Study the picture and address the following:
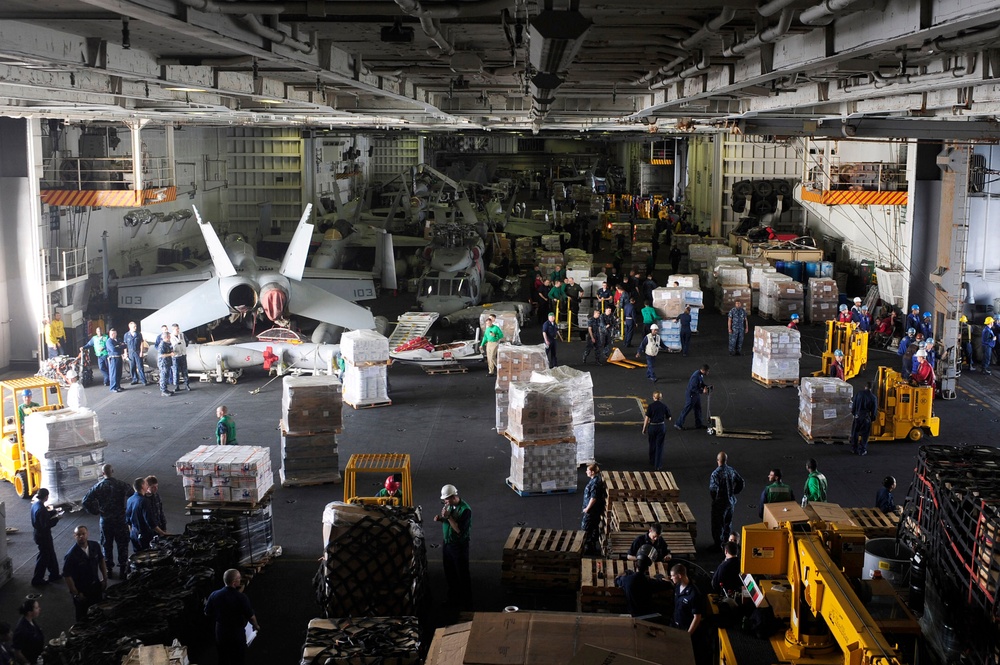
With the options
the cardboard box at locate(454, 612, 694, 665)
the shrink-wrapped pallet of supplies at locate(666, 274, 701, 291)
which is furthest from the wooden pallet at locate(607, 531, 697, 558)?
the shrink-wrapped pallet of supplies at locate(666, 274, 701, 291)

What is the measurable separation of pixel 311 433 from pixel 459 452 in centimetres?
272

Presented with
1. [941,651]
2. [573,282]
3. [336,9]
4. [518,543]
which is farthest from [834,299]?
[336,9]

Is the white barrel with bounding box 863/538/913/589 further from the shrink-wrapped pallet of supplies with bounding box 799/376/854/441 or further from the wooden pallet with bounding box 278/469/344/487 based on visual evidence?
the wooden pallet with bounding box 278/469/344/487

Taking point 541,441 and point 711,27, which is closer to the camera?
point 711,27

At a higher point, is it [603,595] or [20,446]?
[20,446]

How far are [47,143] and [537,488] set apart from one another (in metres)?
16.1

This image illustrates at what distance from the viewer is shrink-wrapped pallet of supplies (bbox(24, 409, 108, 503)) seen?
43.4 feet

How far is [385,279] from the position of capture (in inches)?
1173

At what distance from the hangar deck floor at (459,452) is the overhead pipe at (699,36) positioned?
19.0 feet

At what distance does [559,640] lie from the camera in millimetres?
7023

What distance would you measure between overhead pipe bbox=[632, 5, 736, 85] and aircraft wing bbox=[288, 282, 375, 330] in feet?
34.6

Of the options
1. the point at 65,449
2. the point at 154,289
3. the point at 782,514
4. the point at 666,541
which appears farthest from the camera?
the point at 154,289

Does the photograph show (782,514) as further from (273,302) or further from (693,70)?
(273,302)

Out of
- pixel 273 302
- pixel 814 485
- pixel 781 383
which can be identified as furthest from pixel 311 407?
pixel 781 383
